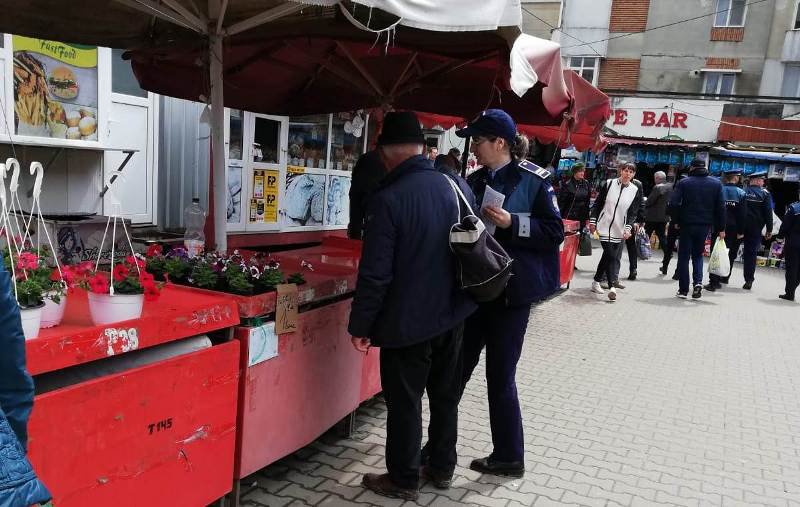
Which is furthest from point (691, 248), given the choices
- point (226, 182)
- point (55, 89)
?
point (55, 89)

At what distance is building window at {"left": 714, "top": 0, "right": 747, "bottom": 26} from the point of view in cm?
2216

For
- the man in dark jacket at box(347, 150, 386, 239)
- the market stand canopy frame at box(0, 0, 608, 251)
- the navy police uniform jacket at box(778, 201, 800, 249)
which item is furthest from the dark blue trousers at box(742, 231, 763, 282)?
the man in dark jacket at box(347, 150, 386, 239)

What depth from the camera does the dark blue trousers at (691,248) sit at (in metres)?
8.77

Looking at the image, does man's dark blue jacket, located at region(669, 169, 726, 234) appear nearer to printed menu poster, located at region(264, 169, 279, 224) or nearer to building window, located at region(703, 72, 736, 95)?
printed menu poster, located at region(264, 169, 279, 224)

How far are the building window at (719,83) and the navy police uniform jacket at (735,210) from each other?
13399mm

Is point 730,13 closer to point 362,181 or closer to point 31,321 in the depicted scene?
point 362,181

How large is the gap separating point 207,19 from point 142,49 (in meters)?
0.93

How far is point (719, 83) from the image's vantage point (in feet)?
74.0

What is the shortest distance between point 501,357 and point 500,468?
0.72 meters

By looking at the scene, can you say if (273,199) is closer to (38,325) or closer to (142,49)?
(142,49)

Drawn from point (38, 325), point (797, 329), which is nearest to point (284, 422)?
point (38, 325)

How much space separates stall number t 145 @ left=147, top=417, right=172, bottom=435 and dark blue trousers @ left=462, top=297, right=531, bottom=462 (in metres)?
1.65

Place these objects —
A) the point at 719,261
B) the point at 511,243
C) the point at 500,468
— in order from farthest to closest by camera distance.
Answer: the point at 719,261
the point at 500,468
the point at 511,243

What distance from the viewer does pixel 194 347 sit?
233 cm
